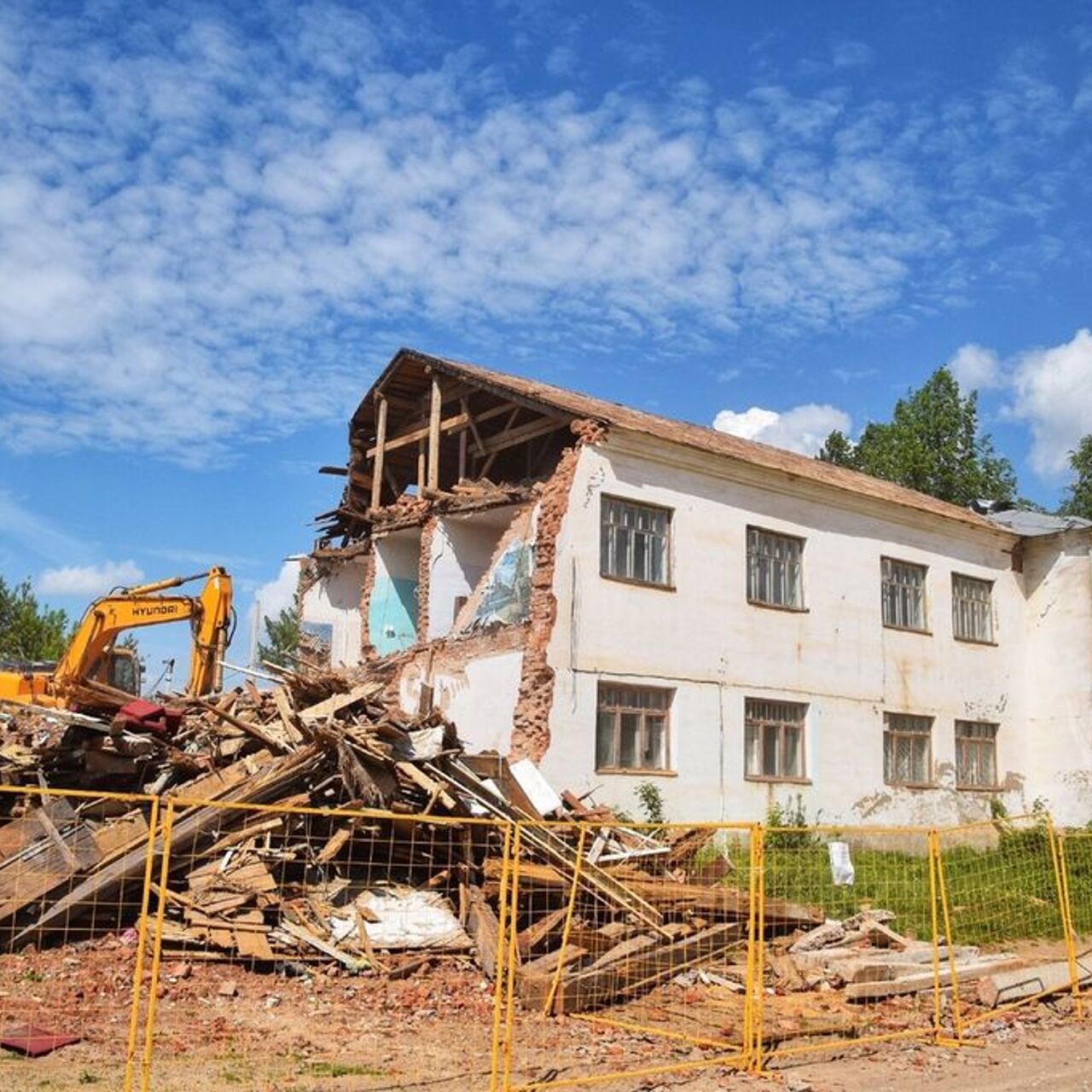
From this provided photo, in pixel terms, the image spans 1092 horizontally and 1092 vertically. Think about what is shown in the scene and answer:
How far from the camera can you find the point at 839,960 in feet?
36.4

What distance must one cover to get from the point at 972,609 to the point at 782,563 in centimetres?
608

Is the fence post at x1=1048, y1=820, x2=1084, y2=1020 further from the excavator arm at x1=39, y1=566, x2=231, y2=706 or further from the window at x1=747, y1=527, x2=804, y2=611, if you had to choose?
the excavator arm at x1=39, y1=566, x2=231, y2=706

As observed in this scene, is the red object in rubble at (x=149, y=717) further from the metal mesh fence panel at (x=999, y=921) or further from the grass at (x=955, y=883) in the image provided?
the metal mesh fence panel at (x=999, y=921)

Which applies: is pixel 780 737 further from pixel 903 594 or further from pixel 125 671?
pixel 125 671

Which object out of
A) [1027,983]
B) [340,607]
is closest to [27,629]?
[340,607]

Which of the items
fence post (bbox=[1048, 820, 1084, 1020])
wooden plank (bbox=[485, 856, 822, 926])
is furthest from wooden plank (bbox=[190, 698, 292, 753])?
fence post (bbox=[1048, 820, 1084, 1020])

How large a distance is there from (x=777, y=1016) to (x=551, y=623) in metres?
8.36

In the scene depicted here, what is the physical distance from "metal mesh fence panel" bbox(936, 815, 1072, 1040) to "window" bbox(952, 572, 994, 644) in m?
4.00

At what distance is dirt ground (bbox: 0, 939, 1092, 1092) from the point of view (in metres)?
7.52

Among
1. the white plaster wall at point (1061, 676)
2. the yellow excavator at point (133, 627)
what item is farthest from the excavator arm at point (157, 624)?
the white plaster wall at point (1061, 676)

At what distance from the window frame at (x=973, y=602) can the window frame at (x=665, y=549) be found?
788cm

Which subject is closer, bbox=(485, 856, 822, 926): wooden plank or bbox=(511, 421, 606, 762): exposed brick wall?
bbox=(485, 856, 822, 926): wooden plank

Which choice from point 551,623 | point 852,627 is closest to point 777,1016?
point 551,623

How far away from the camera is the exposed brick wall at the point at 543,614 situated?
1706 cm
